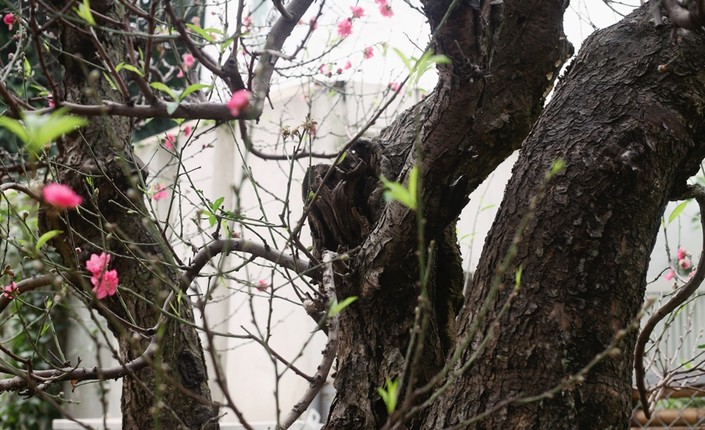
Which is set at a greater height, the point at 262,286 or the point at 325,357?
the point at 262,286

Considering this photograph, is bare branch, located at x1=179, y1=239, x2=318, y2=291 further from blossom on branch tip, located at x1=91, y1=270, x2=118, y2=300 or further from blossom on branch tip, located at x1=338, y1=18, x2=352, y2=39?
blossom on branch tip, located at x1=338, y1=18, x2=352, y2=39

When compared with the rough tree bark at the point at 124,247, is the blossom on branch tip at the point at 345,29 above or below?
above

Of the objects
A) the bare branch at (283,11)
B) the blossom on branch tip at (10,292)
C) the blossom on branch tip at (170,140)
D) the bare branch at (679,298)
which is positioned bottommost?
the bare branch at (679,298)

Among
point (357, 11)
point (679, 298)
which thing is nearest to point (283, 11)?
point (679, 298)

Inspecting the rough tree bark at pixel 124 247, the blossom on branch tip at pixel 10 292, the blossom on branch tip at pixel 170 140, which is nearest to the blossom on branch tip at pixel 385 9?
the blossom on branch tip at pixel 170 140

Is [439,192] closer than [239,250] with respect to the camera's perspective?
Yes

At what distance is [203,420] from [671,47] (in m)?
1.59

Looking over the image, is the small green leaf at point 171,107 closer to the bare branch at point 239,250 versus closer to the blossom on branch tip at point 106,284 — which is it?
the blossom on branch tip at point 106,284

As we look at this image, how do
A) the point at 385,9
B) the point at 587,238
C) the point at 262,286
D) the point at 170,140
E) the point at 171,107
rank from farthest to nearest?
the point at 385,9
the point at 170,140
the point at 262,286
the point at 587,238
the point at 171,107

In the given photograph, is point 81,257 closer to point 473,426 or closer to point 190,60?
point 473,426

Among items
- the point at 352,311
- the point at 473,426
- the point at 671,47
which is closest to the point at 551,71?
the point at 671,47

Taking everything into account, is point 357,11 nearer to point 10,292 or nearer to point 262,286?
point 262,286

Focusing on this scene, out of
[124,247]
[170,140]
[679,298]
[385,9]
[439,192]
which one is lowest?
[679,298]

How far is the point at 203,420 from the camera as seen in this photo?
2.16m
